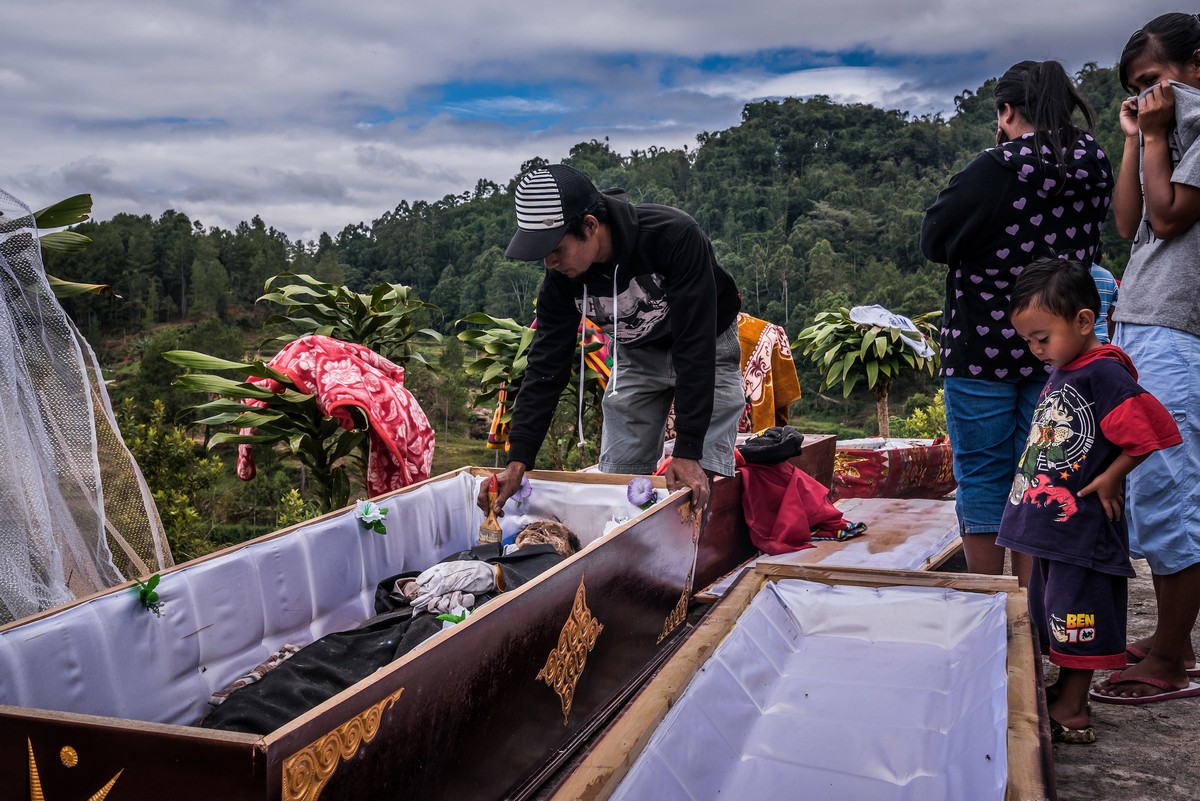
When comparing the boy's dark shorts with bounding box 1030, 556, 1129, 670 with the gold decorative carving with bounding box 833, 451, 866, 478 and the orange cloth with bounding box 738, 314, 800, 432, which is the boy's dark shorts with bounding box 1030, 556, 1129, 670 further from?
the orange cloth with bounding box 738, 314, 800, 432

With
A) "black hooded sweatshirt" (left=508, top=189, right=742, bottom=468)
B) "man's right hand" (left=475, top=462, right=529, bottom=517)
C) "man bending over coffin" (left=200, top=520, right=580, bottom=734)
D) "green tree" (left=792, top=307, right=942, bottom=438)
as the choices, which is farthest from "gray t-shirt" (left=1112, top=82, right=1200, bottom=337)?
"green tree" (left=792, top=307, right=942, bottom=438)

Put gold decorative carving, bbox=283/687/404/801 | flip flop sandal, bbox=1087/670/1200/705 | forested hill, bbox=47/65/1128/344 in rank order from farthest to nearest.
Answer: forested hill, bbox=47/65/1128/344 → flip flop sandal, bbox=1087/670/1200/705 → gold decorative carving, bbox=283/687/404/801

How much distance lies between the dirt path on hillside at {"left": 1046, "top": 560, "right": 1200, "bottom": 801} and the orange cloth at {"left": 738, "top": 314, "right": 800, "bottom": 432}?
11.2 feet

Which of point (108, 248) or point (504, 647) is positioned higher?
point (108, 248)

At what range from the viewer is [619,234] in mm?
2748

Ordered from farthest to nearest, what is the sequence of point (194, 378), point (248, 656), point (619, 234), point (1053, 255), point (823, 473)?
point (823, 473)
point (194, 378)
point (619, 234)
point (1053, 255)
point (248, 656)

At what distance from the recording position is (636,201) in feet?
117

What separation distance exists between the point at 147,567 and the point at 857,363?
232 inches

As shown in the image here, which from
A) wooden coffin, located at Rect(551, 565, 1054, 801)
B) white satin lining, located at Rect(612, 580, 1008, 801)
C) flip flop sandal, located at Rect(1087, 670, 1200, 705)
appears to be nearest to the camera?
wooden coffin, located at Rect(551, 565, 1054, 801)

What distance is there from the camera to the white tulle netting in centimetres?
211

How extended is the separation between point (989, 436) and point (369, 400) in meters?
2.26

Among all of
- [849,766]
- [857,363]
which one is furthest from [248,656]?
[857,363]

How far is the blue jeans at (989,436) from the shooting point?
A: 2.58m

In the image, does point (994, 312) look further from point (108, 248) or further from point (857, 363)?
point (108, 248)
